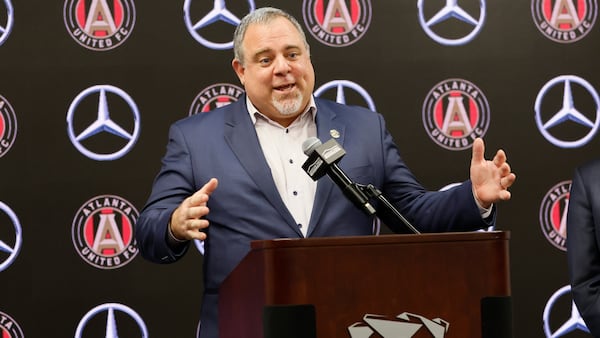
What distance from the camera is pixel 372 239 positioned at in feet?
5.86

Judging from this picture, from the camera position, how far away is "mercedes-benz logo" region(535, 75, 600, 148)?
378 centimetres

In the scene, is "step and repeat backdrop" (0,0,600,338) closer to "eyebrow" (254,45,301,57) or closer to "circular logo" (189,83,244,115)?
"circular logo" (189,83,244,115)

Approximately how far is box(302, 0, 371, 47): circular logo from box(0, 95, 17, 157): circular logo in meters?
1.34

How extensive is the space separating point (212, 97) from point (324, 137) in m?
0.99

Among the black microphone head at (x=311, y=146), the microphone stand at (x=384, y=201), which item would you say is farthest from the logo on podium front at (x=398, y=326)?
the black microphone head at (x=311, y=146)

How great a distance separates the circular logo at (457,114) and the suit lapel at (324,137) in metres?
0.97

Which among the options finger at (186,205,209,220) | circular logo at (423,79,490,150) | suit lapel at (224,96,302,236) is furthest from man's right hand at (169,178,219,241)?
circular logo at (423,79,490,150)

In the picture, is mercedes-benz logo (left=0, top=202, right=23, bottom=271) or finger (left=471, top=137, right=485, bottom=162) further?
mercedes-benz logo (left=0, top=202, right=23, bottom=271)

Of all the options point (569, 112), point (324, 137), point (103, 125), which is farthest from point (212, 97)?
point (569, 112)

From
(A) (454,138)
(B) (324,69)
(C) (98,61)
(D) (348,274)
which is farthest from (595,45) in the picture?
(D) (348,274)

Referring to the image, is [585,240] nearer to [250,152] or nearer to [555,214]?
[555,214]

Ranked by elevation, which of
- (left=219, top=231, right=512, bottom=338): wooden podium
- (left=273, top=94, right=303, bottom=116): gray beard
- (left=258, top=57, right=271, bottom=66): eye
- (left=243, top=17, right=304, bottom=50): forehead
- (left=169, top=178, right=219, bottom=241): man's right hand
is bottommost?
(left=219, top=231, right=512, bottom=338): wooden podium

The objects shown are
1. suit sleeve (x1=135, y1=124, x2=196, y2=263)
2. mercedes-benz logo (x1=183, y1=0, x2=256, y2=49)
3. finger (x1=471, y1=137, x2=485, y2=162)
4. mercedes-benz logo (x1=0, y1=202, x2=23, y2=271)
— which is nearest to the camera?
finger (x1=471, y1=137, x2=485, y2=162)

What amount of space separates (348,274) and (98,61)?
2199 millimetres
